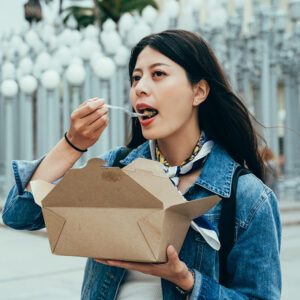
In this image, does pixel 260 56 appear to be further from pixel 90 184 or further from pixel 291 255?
pixel 90 184

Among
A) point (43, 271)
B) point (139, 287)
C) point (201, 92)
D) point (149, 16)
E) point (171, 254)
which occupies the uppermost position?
point (149, 16)

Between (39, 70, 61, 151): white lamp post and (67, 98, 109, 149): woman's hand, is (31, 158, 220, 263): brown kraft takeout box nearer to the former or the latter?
(67, 98, 109, 149): woman's hand

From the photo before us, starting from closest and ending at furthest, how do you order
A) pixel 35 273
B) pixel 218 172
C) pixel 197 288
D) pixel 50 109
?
1. pixel 197 288
2. pixel 218 172
3. pixel 35 273
4. pixel 50 109

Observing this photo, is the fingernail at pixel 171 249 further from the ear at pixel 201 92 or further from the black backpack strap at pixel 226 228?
the ear at pixel 201 92

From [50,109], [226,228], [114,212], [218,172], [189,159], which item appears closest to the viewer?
[114,212]

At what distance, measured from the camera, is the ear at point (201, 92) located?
183 cm

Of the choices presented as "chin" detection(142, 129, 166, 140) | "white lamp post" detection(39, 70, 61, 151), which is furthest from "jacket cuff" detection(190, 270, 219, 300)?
"white lamp post" detection(39, 70, 61, 151)

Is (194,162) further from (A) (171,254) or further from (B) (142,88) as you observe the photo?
(A) (171,254)

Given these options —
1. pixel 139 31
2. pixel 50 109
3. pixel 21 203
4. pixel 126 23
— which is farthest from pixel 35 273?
pixel 126 23

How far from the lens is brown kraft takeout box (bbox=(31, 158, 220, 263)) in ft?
4.02

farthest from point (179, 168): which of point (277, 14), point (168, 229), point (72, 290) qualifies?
point (277, 14)

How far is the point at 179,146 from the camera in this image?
72.6 inches

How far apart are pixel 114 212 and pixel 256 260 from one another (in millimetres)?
556

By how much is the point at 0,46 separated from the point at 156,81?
13.9 metres
